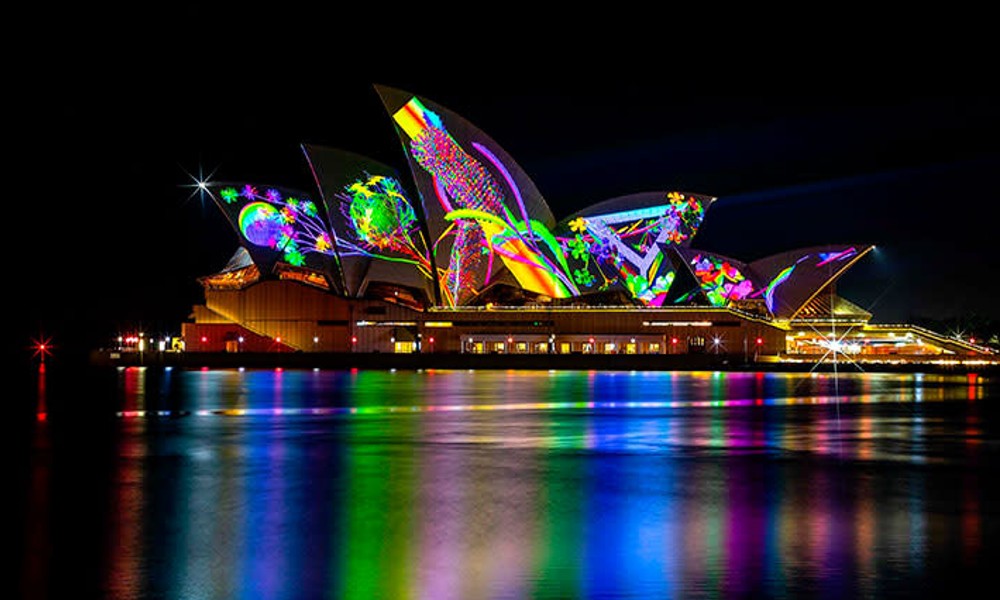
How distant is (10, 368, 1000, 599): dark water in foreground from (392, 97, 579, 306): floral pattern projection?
128 ft

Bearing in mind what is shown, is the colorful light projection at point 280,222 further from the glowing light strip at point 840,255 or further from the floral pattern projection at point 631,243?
the glowing light strip at point 840,255

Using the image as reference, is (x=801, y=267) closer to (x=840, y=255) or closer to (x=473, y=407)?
(x=840, y=255)

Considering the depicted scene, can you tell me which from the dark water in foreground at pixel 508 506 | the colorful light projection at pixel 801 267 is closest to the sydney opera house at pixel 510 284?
the colorful light projection at pixel 801 267

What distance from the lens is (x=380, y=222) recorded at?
214 ft

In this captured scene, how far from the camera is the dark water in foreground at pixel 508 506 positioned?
8109 millimetres

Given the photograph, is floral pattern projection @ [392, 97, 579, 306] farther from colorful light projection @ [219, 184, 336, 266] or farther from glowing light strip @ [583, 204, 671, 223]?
colorful light projection @ [219, 184, 336, 266]

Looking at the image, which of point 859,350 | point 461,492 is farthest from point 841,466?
point 859,350

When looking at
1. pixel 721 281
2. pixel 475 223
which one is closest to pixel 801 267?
pixel 721 281

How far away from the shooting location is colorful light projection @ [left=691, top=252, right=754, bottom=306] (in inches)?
2793

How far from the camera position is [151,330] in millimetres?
91250

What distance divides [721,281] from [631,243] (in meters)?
6.75

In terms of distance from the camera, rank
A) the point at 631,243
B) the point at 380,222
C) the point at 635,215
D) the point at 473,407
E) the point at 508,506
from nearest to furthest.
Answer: the point at 508,506
the point at 473,407
the point at 380,222
the point at 635,215
the point at 631,243

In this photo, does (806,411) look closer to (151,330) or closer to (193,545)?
(193,545)

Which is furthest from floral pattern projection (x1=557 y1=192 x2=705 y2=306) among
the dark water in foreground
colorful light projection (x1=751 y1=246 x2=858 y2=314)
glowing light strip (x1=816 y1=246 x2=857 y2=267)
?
the dark water in foreground
